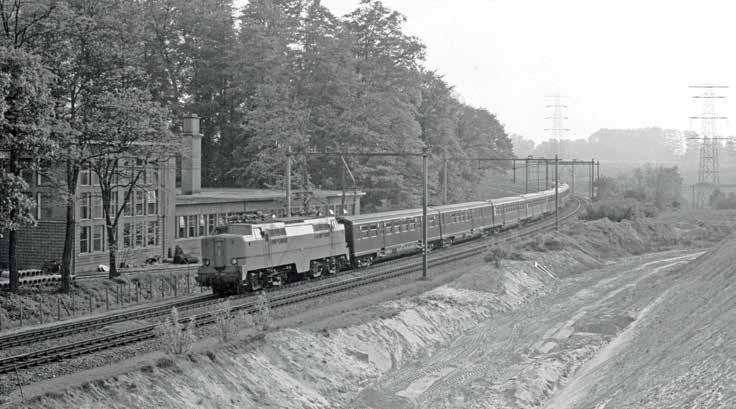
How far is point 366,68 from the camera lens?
6644 centimetres

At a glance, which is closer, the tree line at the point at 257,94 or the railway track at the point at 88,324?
the railway track at the point at 88,324

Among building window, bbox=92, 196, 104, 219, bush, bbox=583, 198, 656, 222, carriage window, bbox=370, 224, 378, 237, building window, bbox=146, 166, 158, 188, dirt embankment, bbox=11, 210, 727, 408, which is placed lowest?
dirt embankment, bbox=11, 210, 727, 408

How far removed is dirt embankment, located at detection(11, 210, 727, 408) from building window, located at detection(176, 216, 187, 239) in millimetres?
16996

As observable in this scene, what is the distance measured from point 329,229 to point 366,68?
26.7m

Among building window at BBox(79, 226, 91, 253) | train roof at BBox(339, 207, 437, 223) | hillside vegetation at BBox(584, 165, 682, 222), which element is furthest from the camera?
hillside vegetation at BBox(584, 165, 682, 222)

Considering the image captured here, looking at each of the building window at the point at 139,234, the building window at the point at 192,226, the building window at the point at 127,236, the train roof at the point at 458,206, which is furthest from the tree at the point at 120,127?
the train roof at the point at 458,206

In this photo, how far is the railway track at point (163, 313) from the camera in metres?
23.6

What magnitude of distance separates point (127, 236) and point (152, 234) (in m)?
1.81

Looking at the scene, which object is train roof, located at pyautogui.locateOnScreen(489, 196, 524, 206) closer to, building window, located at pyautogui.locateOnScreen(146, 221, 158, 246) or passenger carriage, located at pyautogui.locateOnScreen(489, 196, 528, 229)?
passenger carriage, located at pyautogui.locateOnScreen(489, 196, 528, 229)

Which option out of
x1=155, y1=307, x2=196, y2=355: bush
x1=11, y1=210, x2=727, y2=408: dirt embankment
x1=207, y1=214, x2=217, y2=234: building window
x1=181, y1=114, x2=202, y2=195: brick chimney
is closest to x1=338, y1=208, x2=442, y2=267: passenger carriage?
x1=11, y1=210, x2=727, y2=408: dirt embankment

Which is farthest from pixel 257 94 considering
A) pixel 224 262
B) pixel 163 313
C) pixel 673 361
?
pixel 673 361

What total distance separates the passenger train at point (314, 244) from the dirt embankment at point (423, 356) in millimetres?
6031

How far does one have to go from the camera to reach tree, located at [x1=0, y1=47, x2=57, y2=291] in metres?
26.0

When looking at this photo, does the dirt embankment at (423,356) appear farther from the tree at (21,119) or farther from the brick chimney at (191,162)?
the brick chimney at (191,162)
